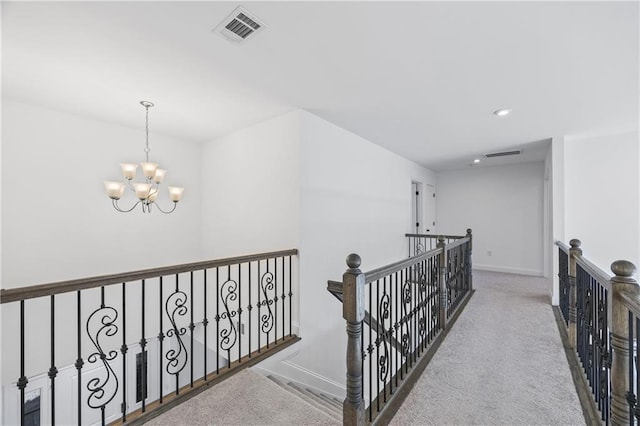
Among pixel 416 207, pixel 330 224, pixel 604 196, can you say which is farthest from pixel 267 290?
pixel 604 196

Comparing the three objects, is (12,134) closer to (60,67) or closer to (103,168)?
(103,168)

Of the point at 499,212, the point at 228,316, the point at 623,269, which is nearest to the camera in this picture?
the point at 623,269

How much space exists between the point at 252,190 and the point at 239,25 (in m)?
2.15

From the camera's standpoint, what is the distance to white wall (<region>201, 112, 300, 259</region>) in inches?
129

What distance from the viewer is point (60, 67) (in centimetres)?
228

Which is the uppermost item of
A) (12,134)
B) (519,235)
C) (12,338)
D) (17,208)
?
(12,134)

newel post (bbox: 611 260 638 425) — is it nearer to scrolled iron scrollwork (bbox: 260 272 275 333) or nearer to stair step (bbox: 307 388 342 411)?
stair step (bbox: 307 388 342 411)

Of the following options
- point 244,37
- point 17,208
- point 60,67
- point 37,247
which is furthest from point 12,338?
point 244,37

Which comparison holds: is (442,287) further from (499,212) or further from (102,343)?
(499,212)

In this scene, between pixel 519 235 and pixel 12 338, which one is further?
pixel 519 235

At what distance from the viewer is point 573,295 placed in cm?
277

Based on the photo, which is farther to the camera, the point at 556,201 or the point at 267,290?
the point at 556,201

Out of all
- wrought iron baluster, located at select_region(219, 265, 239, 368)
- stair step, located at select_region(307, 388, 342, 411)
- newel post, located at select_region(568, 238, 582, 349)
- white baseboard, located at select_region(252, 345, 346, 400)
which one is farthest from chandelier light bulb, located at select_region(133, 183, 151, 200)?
newel post, located at select_region(568, 238, 582, 349)

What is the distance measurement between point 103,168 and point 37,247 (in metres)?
1.11
